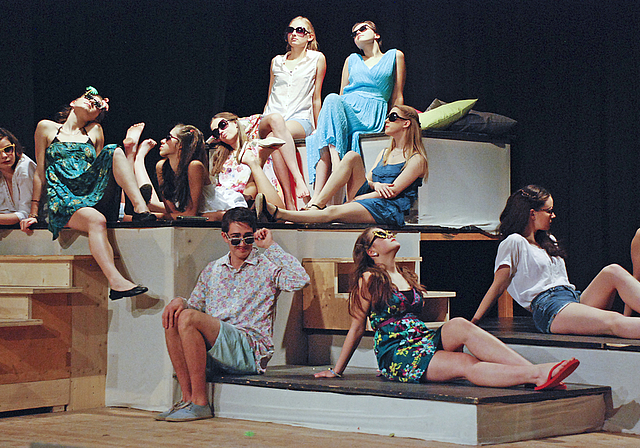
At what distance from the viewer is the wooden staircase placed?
4.33 m

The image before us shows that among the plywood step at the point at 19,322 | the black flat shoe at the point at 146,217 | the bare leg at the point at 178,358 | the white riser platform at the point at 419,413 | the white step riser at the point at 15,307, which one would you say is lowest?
the white riser platform at the point at 419,413

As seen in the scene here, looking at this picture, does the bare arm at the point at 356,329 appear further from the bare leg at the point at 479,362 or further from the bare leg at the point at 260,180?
the bare leg at the point at 260,180

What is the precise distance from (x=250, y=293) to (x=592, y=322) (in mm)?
1598

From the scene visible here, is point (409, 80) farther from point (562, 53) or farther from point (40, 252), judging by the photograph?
point (40, 252)

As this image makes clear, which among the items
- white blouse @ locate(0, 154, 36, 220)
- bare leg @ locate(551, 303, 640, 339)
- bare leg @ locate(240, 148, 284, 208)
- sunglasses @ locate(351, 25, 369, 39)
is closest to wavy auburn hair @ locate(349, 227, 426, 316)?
bare leg @ locate(551, 303, 640, 339)

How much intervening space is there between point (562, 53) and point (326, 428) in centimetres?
328

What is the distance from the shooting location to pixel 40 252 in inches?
196

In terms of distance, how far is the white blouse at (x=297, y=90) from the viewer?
659cm

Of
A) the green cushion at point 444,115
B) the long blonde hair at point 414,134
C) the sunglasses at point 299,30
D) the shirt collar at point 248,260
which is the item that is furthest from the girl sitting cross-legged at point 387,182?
the sunglasses at point 299,30

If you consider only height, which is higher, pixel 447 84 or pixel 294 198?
pixel 447 84

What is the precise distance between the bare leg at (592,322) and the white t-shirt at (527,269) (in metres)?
0.20

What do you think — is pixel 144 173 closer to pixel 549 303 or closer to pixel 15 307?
pixel 15 307

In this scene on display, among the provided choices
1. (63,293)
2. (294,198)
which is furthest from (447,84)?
(63,293)

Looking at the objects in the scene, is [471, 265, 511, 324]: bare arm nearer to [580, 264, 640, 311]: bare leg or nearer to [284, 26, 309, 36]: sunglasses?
[580, 264, 640, 311]: bare leg
